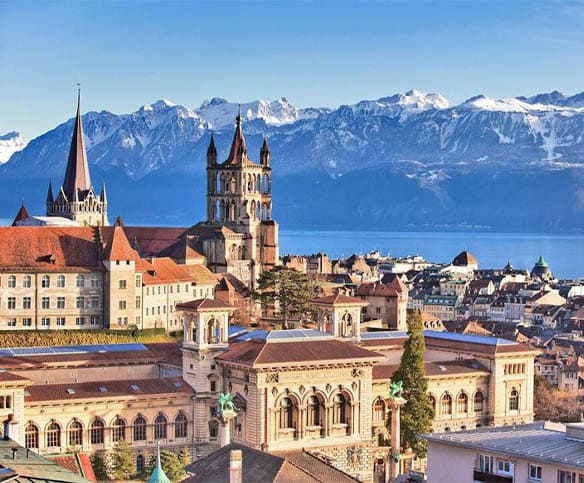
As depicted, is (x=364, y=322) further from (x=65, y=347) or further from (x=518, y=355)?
(x=65, y=347)

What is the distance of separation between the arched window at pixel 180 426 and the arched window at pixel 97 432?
4266 mm

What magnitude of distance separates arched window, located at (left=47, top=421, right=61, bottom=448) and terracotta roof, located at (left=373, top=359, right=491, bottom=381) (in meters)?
19.4

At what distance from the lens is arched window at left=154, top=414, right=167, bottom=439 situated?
6762 cm

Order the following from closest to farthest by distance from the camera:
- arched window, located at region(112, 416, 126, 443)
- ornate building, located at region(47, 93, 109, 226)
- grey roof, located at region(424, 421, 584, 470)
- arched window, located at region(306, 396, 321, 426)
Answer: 1. grey roof, located at region(424, 421, 584, 470)
2. arched window, located at region(112, 416, 126, 443)
3. arched window, located at region(306, 396, 321, 426)
4. ornate building, located at region(47, 93, 109, 226)

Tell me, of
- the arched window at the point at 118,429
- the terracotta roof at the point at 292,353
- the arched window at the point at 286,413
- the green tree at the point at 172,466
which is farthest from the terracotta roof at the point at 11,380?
the arched window at the point at 286,413

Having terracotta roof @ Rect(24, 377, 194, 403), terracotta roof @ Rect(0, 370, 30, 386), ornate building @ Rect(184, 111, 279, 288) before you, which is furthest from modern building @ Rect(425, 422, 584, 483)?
ornate building @ Rect(184, 111, 279, 288)

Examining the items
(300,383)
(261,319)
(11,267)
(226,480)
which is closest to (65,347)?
(11,267)

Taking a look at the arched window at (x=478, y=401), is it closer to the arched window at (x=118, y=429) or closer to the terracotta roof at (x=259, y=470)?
the arched window at (x=118, y=429)

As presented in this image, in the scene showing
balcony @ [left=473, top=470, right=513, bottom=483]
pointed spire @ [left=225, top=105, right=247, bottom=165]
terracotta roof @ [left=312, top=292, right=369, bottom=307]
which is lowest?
balcony @ [left=473, top=470, right=513, bottom=483]

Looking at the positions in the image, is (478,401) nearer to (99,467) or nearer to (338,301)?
(338,301)

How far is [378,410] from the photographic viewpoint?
75250mm

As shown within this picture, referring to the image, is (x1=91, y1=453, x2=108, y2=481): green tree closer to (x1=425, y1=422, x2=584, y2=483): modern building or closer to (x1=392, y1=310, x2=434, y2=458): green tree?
(x1=392, y1=310, x2=434, y2=458): green tree

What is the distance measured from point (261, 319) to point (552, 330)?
67.8 meters

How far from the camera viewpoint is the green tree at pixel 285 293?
96062mm
